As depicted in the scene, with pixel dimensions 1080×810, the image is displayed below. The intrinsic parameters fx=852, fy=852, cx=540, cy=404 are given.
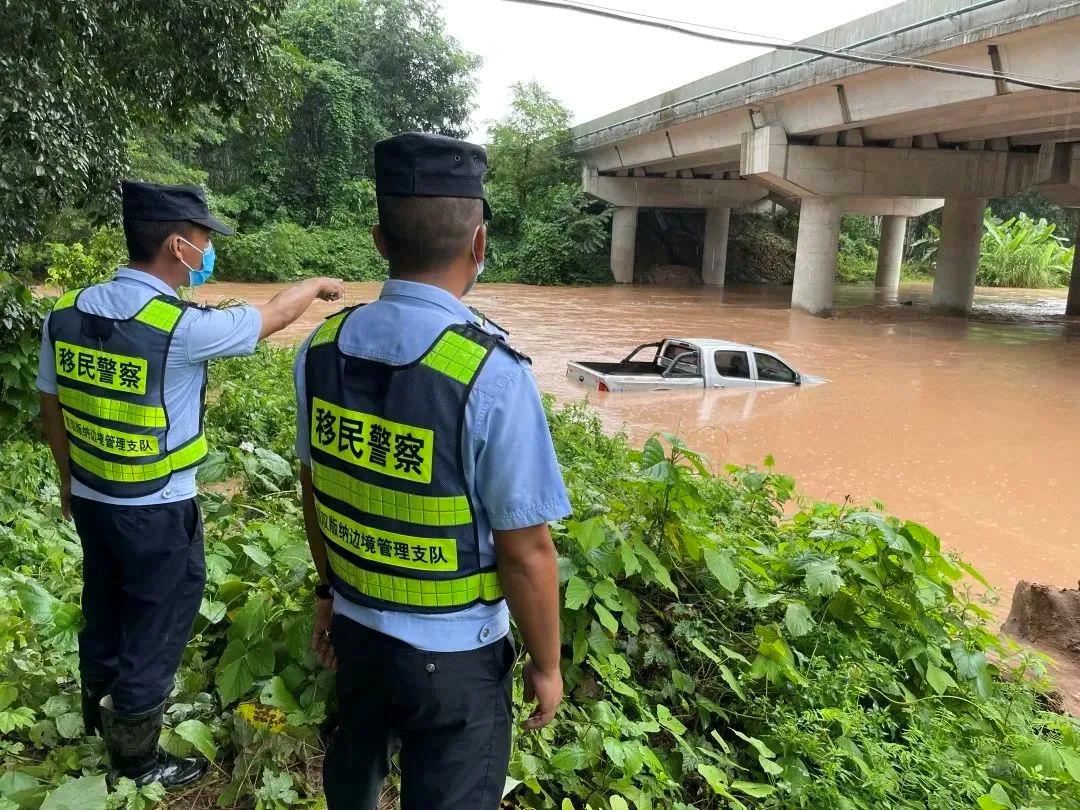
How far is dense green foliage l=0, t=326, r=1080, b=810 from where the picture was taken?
9.12ft

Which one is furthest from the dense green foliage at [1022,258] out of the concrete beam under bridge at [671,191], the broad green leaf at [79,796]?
the broad green leaf at [79,796]

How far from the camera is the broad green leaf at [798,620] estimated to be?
132 inches

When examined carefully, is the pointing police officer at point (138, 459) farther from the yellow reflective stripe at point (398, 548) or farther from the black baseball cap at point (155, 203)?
the yellow reflective stripe at point (398, 548)

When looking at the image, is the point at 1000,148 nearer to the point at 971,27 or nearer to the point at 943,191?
the point at 943,191

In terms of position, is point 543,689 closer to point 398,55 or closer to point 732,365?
point 732,365

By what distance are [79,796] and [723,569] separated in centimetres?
224

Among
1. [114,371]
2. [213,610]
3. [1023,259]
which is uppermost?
[1023,259]

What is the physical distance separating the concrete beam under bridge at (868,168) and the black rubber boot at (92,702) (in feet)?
71.8

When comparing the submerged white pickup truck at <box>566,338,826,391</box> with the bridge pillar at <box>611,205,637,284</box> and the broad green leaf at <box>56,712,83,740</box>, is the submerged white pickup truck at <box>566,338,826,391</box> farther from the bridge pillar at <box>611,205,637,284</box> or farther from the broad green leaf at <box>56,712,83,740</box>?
the bridge pillar at <box>611,205,637,284</box>

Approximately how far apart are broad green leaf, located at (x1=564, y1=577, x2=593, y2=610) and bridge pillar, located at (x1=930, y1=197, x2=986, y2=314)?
25.8 m

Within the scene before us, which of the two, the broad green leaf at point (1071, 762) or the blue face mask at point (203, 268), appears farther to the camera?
the blue face mask at point (203, 268)

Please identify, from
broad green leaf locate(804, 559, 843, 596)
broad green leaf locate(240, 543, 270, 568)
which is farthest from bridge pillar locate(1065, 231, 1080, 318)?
broad green leaf locate(240, 543, 270, 568)

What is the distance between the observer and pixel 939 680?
11.2ft

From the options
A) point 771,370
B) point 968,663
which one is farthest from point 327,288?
point 771,370
